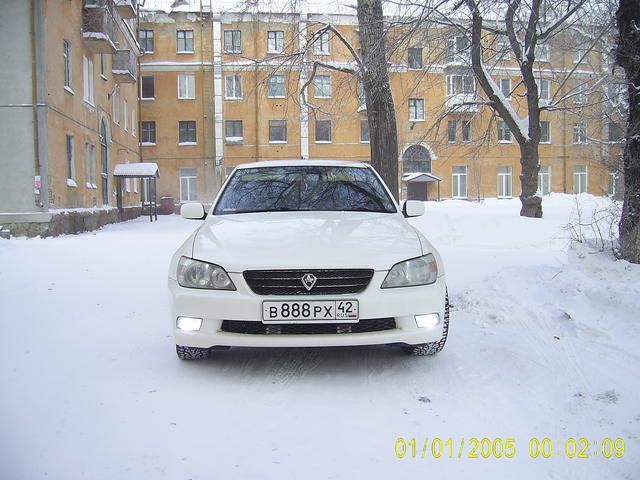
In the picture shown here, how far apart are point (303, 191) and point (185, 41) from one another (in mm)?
38041

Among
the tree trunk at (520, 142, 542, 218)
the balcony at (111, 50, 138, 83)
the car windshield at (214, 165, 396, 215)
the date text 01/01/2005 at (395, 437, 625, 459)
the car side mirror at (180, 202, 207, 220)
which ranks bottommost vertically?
the date text 01/01/2005 at (395, 437, 625, 459)

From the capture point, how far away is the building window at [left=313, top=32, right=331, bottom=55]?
12.6 meters

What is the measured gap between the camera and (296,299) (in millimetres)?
3420

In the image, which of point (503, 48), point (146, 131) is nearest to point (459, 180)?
point (146, 131)

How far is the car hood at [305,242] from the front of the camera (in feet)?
11.5

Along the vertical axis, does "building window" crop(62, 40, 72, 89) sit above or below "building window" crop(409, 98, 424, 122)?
below

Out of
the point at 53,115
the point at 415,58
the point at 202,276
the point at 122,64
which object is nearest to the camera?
the point at 202,276

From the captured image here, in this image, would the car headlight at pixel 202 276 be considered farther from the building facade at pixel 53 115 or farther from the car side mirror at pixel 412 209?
the building facade at pixel 53 115

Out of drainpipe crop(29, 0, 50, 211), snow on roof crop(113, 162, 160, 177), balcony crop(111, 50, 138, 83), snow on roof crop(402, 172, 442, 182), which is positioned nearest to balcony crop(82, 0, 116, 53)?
balcony crop(111, 50, 138, 83)

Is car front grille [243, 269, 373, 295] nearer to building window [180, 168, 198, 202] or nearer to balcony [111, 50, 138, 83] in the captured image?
balcony [111, 50, 138, 83]

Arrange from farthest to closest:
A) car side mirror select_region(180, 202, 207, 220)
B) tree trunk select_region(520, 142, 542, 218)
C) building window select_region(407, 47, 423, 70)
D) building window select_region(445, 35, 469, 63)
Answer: tree trunk select_region(520, 142, 542, 218) → building window select_region(445, 35, 469, 63) → building window select_region(407, 47, 423, 70) → car side mirror select_region(180, 202, 207, 220)

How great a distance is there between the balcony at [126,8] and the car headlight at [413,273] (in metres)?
24.0

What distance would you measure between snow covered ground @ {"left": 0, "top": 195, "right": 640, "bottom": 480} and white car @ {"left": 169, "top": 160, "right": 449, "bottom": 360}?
12.8 inches

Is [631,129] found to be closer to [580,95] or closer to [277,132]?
[580,95]
